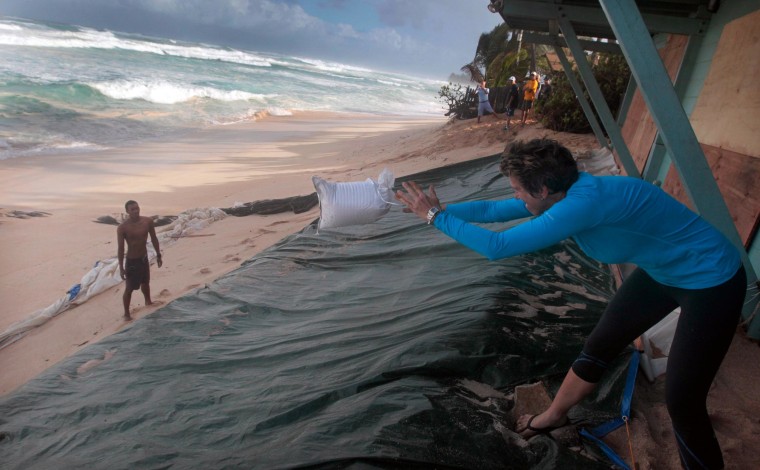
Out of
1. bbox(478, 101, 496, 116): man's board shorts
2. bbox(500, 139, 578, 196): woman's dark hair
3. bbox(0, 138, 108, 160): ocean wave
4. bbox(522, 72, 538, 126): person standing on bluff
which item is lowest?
bbox(0, 138, 108, 160): ocean wave

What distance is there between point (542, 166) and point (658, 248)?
1.75ft

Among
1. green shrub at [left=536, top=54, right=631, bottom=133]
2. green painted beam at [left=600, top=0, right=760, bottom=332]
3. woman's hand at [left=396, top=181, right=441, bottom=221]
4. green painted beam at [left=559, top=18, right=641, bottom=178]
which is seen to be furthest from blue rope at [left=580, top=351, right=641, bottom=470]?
green shrub at [left=536, top=54, right=631, bottom=133]

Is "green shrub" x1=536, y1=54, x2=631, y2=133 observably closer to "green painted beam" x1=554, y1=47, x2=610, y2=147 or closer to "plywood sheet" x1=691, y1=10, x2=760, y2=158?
"green painted beam" x1=554, y1=47, x2=610, y2=147

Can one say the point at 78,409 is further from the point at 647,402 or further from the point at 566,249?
the point at 566,249

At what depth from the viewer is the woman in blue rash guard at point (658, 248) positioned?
1825 millimetres

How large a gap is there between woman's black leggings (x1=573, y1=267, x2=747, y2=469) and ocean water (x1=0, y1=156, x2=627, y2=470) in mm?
448

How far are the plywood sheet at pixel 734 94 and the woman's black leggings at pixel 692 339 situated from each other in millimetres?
2488

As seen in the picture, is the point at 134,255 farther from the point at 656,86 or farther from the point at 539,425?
the point at 656,86

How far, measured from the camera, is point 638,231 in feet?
6.08

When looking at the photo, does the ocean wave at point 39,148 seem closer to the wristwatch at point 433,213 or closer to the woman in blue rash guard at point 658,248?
the wristwatch at point 433,213

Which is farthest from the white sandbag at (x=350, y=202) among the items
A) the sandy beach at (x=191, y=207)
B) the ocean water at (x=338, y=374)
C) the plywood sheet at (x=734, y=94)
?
the plywood sheet at (x=734, y=94)

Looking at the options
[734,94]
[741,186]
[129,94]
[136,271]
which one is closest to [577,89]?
[734,94]

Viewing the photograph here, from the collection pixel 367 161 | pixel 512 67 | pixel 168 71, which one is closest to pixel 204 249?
pixel 367 161

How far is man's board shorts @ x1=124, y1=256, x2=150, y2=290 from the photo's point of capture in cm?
575
